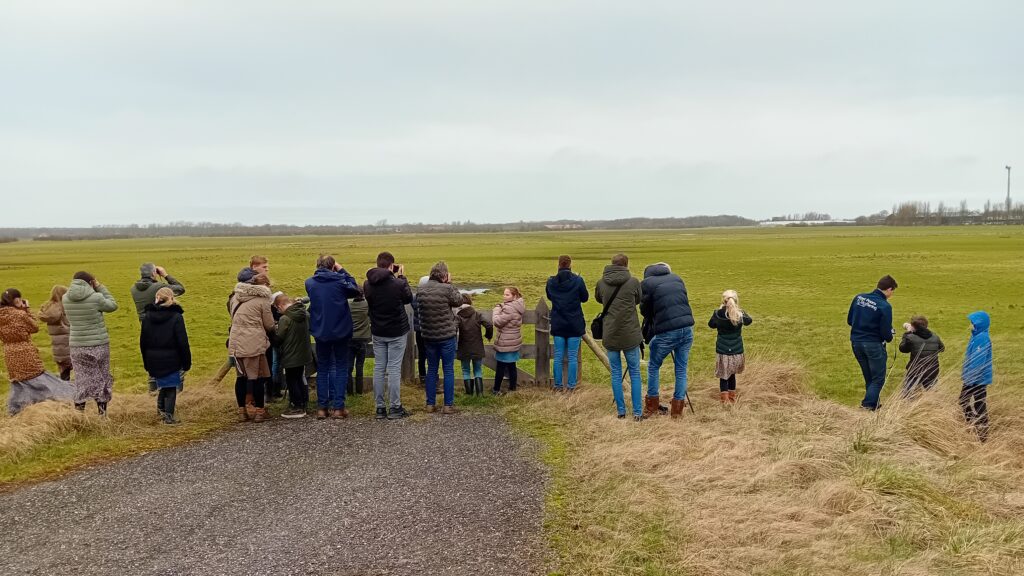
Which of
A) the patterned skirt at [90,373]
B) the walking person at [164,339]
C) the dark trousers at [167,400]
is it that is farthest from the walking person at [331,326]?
the patterned skirt at [90,373]

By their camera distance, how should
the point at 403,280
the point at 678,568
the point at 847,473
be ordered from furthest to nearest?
Result: the point at 403,280
the point at 847,473
the point at 678,568

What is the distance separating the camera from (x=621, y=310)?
831cm

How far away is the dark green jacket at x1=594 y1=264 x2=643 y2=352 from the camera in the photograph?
8281 millimetres

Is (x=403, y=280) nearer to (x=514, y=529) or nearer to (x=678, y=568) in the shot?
(x=514, y=529)

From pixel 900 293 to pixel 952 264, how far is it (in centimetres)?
1856

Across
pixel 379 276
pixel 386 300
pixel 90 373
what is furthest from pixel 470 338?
pixel 90 373

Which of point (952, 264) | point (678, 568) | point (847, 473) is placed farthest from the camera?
point (952, 264)

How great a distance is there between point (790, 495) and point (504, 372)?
5026 mm

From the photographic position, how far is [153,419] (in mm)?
8570

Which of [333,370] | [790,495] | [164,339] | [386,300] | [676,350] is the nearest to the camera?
[790,495]

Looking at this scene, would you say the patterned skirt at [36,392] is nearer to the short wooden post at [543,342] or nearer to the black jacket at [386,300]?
the black jacket at [386,300]

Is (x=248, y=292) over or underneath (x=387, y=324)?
over

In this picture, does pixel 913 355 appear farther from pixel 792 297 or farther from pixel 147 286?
pixel 792 297

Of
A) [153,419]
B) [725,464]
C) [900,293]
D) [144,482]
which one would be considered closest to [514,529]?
[725,464]
